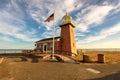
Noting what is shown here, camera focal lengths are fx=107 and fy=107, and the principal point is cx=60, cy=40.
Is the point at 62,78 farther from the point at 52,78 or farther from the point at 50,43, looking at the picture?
the point at 50,43

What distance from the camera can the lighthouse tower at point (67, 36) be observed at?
77.3 feet

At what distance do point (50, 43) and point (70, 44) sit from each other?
5.18 meters

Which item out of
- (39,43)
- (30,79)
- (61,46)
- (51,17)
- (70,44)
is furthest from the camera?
(39,43)

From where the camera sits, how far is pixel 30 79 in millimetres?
7898

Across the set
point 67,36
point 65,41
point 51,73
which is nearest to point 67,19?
point 67,36

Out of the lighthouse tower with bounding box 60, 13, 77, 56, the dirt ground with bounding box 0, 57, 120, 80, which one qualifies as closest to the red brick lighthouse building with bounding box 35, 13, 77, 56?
the lighthouse tower with bounding box 60, 13, 77, 56

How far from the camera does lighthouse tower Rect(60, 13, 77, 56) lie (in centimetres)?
2357

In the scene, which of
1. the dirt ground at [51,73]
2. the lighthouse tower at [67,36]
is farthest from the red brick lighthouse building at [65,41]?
the dirt ground at [51,73]

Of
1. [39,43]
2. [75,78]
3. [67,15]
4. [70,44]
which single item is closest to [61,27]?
[67,15]

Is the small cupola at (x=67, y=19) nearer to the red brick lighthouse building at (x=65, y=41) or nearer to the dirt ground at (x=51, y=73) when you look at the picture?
the red brick lighthouse building at (x=65, y=41)

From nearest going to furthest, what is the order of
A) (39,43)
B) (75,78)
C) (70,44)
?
(75,78), (70,44), (39,43)

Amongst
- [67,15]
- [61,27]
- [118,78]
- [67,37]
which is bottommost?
[118,78]

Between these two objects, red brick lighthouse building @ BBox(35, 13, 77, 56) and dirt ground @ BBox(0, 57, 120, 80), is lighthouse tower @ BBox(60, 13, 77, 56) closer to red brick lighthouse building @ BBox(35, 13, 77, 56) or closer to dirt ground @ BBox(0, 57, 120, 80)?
red brick lighthouse building @ BBox(35, 13, 77, 56)

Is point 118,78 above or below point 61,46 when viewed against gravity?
below
